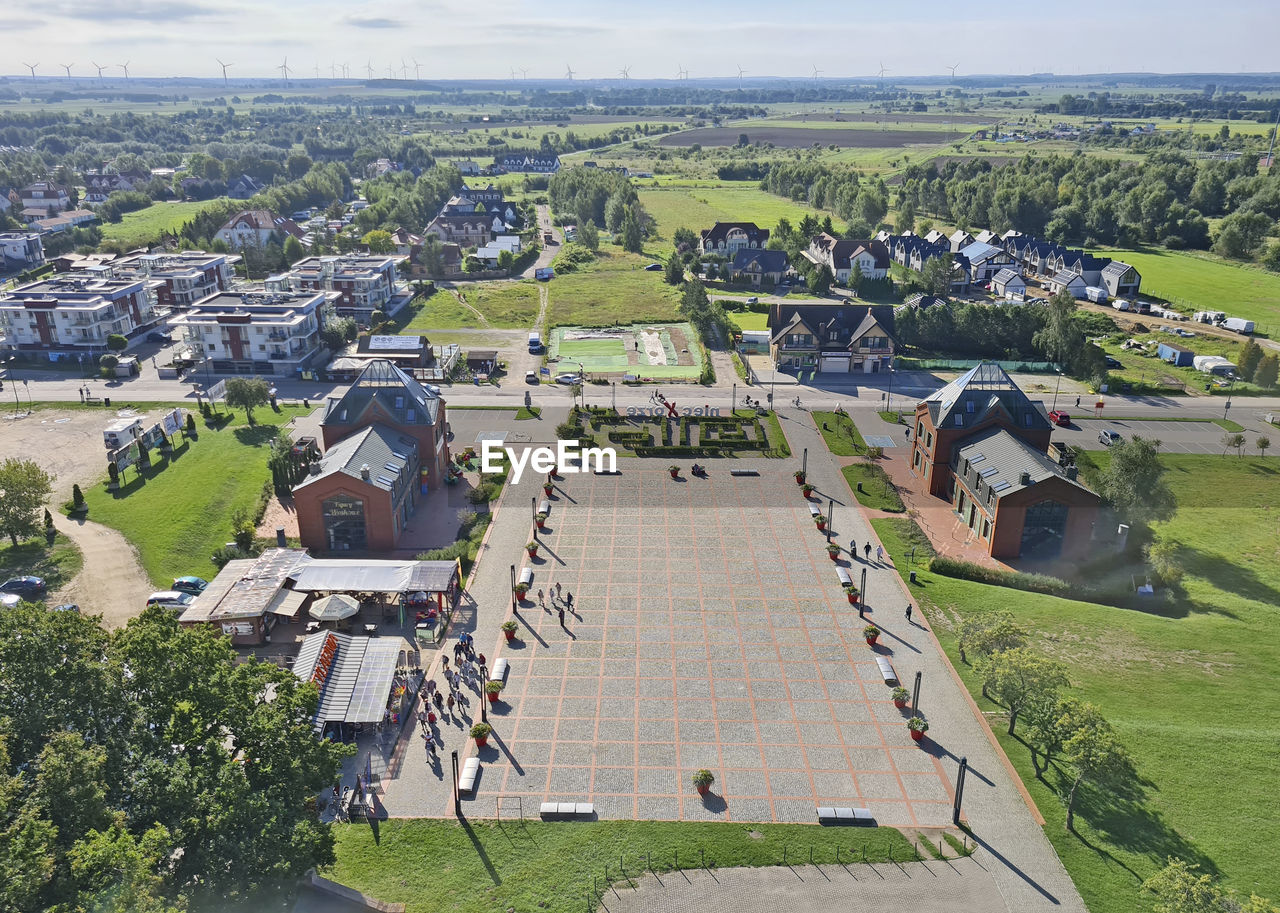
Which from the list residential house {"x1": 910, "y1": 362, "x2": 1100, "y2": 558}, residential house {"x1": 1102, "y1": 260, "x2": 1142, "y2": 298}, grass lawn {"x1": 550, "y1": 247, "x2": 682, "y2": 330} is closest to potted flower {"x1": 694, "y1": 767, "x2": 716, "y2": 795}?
residential house {"x1": 910, "y1": 362, "x2": 1100, "y2": 558}

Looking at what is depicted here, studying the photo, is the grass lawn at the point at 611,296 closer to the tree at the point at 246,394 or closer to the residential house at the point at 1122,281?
the tree at the point at 246,394

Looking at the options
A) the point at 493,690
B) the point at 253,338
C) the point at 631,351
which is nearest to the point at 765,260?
the point at 631,351

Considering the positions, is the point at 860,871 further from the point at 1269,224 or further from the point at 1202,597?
the point at 1269,224

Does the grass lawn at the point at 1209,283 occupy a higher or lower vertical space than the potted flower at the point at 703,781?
higher

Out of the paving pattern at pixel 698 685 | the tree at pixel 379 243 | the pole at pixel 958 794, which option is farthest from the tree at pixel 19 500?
the tree at pixel 379 243

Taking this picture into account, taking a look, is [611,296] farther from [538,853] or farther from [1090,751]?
[1090,751]

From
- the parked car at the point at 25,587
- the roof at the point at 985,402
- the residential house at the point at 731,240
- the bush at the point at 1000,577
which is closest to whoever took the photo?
the parked car at the point at 25,587

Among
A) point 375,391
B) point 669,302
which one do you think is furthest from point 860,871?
point 669,302
